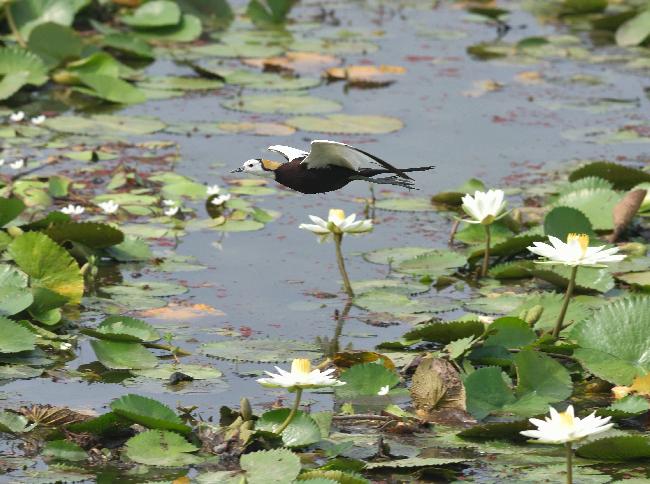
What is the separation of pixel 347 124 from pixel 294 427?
15.0 ft

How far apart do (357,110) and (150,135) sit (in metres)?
1.54

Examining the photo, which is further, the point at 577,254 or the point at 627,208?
the point at 627,208

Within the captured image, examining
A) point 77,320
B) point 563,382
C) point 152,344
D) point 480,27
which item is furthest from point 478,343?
point 480,27

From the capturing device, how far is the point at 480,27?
12.4 meters

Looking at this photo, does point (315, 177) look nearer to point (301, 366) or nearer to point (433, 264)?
point (301, 366)

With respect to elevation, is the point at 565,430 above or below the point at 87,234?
above

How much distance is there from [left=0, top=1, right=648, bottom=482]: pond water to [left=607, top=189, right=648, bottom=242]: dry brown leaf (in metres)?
0.89

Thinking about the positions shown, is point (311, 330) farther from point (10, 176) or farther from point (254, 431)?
point (10, 176)

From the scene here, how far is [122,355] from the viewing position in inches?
198

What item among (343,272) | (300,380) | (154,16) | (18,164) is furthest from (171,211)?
(154,16)

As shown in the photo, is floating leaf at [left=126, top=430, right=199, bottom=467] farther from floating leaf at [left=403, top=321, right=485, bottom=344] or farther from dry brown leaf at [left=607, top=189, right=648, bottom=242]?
dry brown leaf at [left=607, top=189, right=648, bottom=242]

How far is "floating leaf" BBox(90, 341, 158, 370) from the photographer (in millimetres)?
4988

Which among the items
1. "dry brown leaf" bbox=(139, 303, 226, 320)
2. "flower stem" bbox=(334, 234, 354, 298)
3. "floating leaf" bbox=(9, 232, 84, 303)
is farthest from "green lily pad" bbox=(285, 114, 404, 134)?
"floating leaf" bbox=(9, 232, 84, 303)

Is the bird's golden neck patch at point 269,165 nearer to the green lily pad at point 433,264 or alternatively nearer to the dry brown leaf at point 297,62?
the green lily pad at point 433,264
